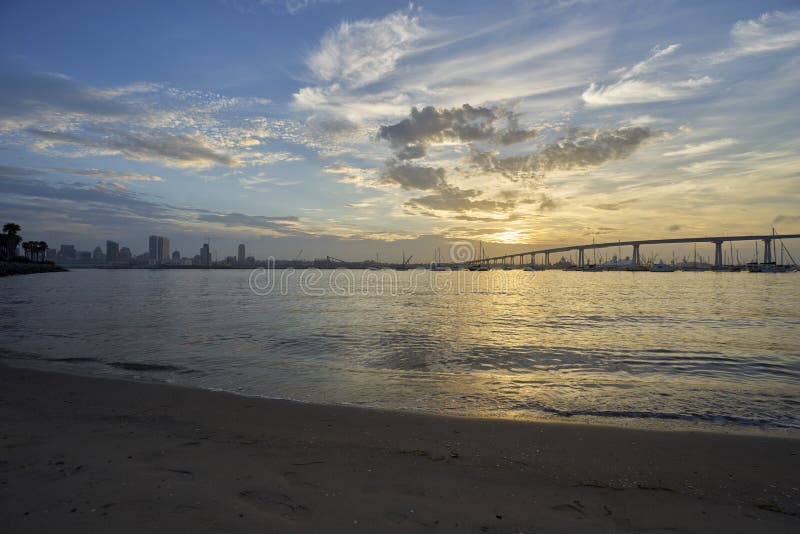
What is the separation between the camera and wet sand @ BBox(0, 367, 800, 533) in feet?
12.0

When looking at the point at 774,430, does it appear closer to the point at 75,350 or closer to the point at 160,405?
the point at 160,405

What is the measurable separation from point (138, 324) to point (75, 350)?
7.24 metres

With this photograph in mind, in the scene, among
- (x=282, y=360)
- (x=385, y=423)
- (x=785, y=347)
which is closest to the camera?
(x=385, y=423)

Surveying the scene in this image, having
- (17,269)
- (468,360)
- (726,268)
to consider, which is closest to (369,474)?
(468,360)

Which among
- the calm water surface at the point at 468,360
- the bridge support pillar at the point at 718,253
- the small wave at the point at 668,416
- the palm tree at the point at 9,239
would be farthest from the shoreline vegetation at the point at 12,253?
the bridge support pillar at the point at 718,253

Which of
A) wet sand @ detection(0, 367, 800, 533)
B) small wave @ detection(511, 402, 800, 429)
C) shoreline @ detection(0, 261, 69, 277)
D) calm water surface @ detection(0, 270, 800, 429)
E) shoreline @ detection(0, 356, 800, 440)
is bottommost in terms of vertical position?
calm water surface @ detection(0, 270, 800, 429)

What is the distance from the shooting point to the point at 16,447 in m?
5.16

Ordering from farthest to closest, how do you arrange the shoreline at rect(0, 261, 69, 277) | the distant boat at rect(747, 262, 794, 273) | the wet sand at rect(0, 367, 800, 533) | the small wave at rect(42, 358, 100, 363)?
the distant boat at rect(747, 262, 794, 273)
the shoreline at rect(0, 261, 69, 277)
the small wave at rect(42, 358, 100, 363)
the wet sand at rect(0, 367, 800, 533)

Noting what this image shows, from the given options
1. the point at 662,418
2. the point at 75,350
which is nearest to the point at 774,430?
the point at 662,418

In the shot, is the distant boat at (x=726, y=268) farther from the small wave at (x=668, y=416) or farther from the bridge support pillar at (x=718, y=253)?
the small wave at (x=668, y=416)

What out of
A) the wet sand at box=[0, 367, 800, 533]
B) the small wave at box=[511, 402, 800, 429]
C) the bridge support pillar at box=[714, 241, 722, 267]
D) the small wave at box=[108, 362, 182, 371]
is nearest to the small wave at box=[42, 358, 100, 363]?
the small wave at box=[108, 362, 182, 371]

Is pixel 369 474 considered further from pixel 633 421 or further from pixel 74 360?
pixel 74 360

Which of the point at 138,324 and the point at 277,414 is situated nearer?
the point at 277,414

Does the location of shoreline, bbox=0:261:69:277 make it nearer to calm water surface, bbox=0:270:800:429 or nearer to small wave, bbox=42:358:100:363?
calm water surface, bbox=0:270:800:429
